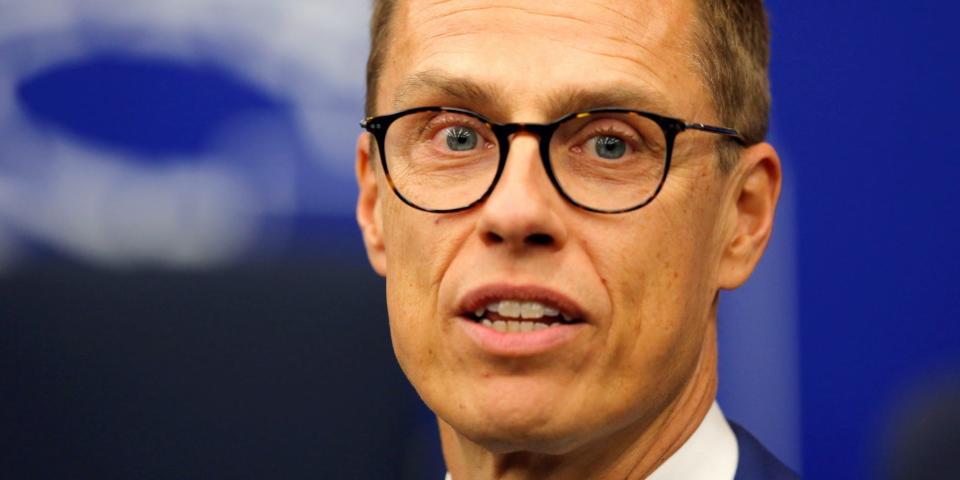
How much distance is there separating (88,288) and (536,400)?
136 cm

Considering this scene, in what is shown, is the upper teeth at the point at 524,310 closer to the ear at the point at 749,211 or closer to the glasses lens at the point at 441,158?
the glasses lens at the point at 441,158

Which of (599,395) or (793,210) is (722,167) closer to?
(599,395)

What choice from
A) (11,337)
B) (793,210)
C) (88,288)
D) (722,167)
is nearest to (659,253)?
(722,167)

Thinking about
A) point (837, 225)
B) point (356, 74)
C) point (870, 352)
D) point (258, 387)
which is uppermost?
point (356, 74)

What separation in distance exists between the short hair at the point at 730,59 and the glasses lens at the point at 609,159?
15 cm

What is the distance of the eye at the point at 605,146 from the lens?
1760mm

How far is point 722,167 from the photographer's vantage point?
6.15 feet

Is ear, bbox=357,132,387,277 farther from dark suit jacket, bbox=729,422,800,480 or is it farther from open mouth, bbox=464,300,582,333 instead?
dark suit jacket, bbox=729,422,800,480

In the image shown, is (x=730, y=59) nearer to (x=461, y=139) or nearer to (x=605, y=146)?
(x=605, y=146)

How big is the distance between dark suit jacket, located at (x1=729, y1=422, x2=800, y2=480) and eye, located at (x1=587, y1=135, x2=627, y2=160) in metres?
0.59

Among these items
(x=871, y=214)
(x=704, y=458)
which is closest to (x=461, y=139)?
(x=704, y=458)

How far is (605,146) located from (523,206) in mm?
200

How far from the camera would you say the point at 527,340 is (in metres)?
1.69

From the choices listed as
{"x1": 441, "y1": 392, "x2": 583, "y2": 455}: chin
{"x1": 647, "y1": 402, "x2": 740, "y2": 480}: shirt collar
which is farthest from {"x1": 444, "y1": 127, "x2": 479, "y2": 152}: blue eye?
{"x1": 647, "y1": 402, "x2": 740, "y2": 480}: shirt collar
